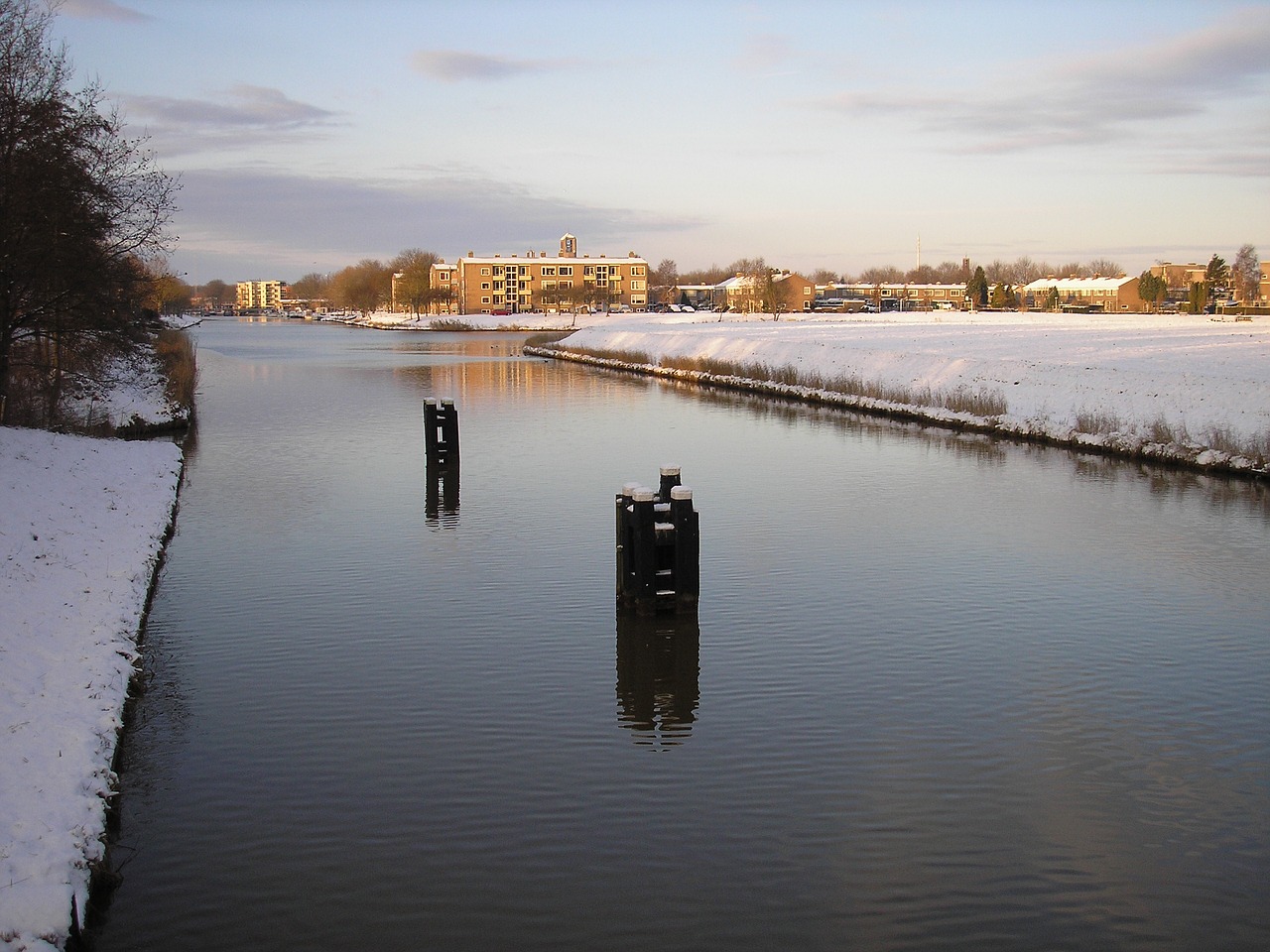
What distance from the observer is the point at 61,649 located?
32.2 feet

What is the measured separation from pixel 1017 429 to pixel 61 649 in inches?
919

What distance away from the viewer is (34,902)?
6051mm

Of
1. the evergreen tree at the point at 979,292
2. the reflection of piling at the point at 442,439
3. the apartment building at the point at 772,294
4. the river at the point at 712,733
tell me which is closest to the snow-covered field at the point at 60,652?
the river at the point at 712,733

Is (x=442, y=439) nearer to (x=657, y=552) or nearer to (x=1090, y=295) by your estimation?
(x=657, y=552)

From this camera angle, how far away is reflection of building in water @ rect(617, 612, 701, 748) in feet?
31.3

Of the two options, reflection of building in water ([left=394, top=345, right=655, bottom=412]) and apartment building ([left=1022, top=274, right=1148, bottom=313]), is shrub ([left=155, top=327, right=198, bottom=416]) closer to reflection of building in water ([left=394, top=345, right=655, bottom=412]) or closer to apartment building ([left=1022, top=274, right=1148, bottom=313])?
reflection of building in water ([left=394, top=345, right=655, bottom=412])

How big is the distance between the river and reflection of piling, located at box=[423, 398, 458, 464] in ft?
10.7

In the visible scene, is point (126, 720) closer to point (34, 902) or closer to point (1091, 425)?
point (34, 902)

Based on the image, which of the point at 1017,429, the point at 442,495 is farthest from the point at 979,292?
the point at 442,495

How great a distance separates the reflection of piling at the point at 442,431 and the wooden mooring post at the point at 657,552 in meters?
10.8

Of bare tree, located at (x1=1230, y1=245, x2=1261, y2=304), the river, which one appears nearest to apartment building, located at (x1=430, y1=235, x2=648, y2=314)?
bare tree, located at (x1=1230, y1=245, x2=1261, y2=304)

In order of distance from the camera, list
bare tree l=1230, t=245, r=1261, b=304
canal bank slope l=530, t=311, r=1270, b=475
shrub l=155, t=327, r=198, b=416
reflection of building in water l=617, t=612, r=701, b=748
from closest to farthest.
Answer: reflection of building in water l=617, t=612, r=701, b=748 < canal bank slope l=530, t=311, r=1270, b=475 < shrub l=155, t=327, r=198, b=416 < bare tree l=1230, t=245, r=1261, b=304

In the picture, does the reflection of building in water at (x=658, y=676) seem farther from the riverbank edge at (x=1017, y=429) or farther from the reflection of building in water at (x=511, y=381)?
the reflection of building in water at (x=511, y=381)

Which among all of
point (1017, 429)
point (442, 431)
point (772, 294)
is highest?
point (772, 294)
